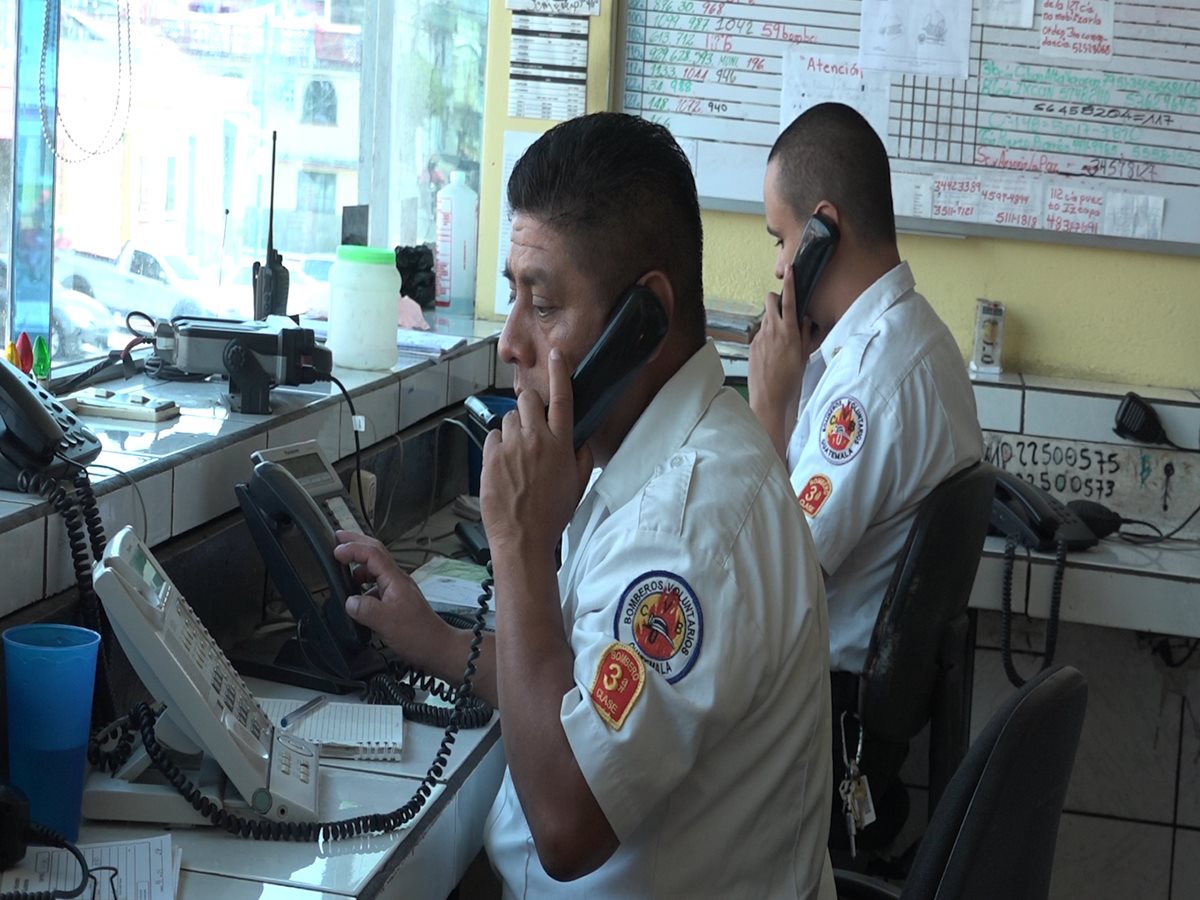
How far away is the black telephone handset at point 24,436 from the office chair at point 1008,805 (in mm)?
912

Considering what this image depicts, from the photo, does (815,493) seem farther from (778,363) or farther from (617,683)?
(617,683)

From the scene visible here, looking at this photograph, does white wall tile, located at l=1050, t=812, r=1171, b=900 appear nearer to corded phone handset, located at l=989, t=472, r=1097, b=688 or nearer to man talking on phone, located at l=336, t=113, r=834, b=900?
corded phone handset, located at l=989, t=472, r=1097, b=688

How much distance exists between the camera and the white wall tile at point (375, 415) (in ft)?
7.43

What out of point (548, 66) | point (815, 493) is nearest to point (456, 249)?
point (548, 66)

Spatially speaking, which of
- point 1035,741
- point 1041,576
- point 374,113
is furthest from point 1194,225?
point 1035,741

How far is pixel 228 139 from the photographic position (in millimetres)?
2887

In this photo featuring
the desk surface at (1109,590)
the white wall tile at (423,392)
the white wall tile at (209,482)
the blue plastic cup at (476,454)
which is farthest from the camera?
the desk surface at (1109,590)

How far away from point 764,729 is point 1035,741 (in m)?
0.24

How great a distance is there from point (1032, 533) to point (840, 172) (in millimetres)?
958

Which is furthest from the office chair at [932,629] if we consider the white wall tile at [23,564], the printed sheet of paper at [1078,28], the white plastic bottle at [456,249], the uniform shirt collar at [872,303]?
the white plastic bottle at [456,249]

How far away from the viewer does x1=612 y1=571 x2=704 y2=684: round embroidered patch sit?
3.80ft

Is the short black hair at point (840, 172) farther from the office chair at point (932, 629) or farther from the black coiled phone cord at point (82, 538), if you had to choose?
the black coiled phone cord at point (82, 538)

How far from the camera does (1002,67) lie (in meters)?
3.44

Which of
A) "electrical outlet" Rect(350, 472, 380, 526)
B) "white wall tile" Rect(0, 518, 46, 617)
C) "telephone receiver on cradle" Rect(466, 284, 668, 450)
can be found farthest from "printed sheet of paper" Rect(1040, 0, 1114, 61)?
"white wall tile" Rect(0, 518, 46, 617)
